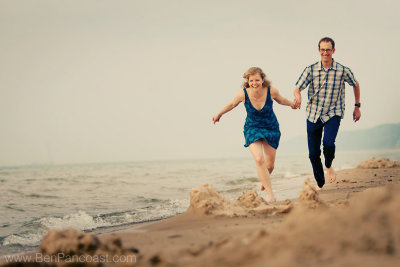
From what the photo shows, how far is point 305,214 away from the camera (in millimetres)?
2031

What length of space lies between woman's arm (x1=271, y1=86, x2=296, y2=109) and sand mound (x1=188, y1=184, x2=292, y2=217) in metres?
1.82

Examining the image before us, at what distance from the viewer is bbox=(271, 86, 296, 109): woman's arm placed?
5871mm

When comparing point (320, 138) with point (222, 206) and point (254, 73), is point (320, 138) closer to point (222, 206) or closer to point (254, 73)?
point (254, 73)

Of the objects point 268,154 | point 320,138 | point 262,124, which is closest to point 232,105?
point 262,124

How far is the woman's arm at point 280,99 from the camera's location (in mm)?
5871

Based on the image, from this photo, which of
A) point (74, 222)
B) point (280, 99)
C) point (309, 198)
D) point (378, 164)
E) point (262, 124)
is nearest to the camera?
point (309, 198)

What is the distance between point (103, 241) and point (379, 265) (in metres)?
1.63

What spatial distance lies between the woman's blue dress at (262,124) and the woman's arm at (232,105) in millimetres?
73

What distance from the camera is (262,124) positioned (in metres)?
5.88

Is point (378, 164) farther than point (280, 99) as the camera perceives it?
Yes

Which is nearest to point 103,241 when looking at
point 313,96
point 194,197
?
point 194,197

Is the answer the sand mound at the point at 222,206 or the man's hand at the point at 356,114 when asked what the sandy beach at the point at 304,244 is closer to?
the sand mound at the point at 222,206

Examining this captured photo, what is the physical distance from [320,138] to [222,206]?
2829mm

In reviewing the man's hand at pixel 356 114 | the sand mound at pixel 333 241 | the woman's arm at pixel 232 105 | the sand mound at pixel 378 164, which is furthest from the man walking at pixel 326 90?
the sand mound at pixel 378 164
